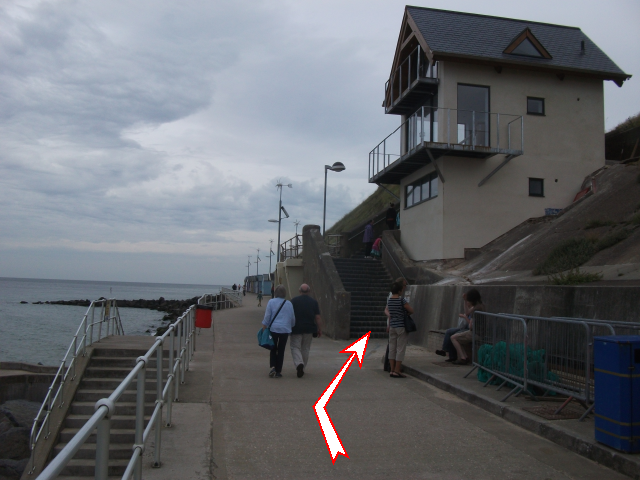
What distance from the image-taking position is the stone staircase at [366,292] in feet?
56.2

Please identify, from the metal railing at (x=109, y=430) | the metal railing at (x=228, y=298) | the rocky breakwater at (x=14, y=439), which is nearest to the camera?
the metal railing at (x=109, y=430)

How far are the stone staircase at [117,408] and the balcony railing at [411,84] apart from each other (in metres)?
13.1

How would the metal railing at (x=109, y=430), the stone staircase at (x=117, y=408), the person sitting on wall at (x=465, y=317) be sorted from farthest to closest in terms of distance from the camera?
the person sitting on wall at (x=465, y=317) < the stone staircase at (x=117, y=408) < the metal railing at (x=109, y=430)

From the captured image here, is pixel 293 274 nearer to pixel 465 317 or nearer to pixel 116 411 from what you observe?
pixel 465 317

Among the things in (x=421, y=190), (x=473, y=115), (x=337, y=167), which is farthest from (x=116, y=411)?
(x=337, y=167)

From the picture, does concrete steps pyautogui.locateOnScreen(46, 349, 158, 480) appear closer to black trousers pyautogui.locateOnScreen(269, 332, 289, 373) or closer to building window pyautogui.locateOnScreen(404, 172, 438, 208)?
black trousers pyautogui.locateOnScreen(269, 332, 289, 373)

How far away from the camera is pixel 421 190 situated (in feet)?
68.1

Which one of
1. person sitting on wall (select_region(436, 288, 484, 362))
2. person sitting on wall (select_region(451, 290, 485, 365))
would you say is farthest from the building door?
person sitting on wall (select_region(451, 290, 485, 365))

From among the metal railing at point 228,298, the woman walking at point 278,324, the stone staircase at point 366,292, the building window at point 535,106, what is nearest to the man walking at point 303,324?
the woman walking at point 278,324

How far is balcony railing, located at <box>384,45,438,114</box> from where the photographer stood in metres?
19.2

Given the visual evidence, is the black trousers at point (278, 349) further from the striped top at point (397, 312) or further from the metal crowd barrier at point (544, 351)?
the metal crowd barrier at point (544, 351)

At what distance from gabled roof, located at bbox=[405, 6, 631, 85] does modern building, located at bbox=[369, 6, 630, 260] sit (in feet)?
0.18

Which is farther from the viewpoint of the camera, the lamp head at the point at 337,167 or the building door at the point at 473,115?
the lamp head at the point at 337,167

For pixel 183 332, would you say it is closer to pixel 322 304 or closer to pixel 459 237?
pixel 322 304
